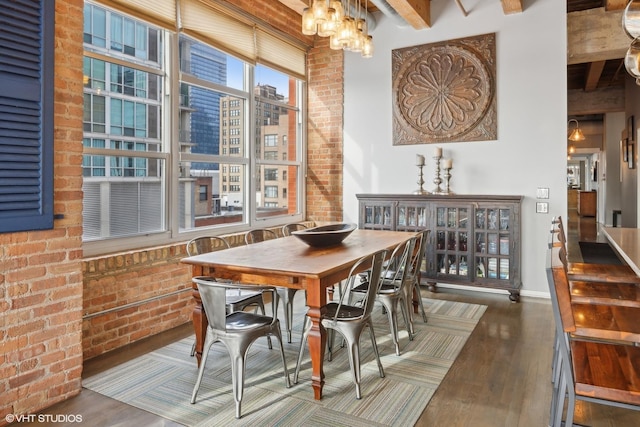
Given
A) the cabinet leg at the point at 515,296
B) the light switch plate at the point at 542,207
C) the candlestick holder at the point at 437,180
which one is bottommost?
the cabinet leg at the point at 515,296

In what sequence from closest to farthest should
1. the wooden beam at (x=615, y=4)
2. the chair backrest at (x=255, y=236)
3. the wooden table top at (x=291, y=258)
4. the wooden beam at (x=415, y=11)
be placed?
1. the wooden table top at (x=291, y=258)
2. the chair backrest at (x=255, y=236)
3. the wooden beam at (x=615, y=4)
4. the wooden beam at (x=415, y=11)

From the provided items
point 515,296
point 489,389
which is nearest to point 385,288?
point 489,389

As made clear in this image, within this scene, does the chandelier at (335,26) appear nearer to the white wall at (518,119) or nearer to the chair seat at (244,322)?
the chair seat at (244,322)

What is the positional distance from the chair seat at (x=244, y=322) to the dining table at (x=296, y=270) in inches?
8.7

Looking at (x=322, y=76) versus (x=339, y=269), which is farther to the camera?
(x=322, y=76)

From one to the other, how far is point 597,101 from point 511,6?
617 centimetres

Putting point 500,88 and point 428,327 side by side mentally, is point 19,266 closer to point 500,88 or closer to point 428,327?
point 428,327

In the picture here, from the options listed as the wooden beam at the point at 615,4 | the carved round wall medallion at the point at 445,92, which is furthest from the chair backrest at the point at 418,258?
the wooden beam at the point at 615,4

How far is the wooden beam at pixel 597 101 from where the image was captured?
30.8 feet

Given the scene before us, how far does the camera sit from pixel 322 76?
6266 millimetres

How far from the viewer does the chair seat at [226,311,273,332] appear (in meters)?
2.57

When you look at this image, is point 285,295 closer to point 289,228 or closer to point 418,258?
point 289,228

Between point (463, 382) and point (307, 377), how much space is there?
3.37 ft

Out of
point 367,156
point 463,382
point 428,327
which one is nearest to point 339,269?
point 463,382
